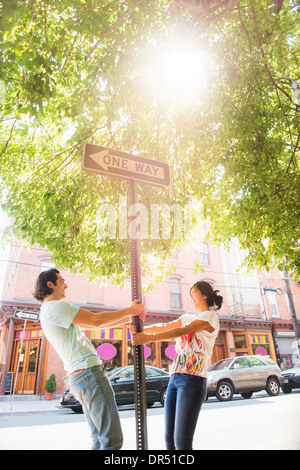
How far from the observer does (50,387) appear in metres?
15.5

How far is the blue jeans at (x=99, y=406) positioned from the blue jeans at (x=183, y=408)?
1.73 ft

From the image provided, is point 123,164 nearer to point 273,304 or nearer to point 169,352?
point 169,352

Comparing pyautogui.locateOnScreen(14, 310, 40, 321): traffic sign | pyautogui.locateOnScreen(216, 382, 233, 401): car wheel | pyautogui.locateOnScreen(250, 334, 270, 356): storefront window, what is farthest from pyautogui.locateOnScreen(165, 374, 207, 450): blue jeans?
pyautogui.locateOnScreen(250, 334, 270, 356): storefront window

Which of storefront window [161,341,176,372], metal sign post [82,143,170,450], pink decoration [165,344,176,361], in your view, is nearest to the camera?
metal sign post [82,143,170,450]

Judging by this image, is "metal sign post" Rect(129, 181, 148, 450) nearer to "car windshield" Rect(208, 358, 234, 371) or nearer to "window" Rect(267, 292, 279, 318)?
Result: "car windshield" Rect(208, 358, 234, 371)

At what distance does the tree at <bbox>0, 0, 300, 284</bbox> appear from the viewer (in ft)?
14.7

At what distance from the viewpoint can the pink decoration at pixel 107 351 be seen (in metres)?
18.3

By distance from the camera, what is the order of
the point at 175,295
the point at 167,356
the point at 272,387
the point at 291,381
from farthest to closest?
the point at 175,295 < the point at 167,356 < the point at 291,381 < the point at 272,387

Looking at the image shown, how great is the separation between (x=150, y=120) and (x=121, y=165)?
438cm

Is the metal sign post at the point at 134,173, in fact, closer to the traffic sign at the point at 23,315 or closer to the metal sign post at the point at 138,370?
the metal sign post at the point at 138,370

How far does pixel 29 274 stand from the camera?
1770 centimetres

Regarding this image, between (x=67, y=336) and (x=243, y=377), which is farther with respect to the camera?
(x=243, y=377)

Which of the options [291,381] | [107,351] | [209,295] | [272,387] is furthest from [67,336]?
[107,351]

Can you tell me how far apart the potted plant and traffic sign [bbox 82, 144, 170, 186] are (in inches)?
624
